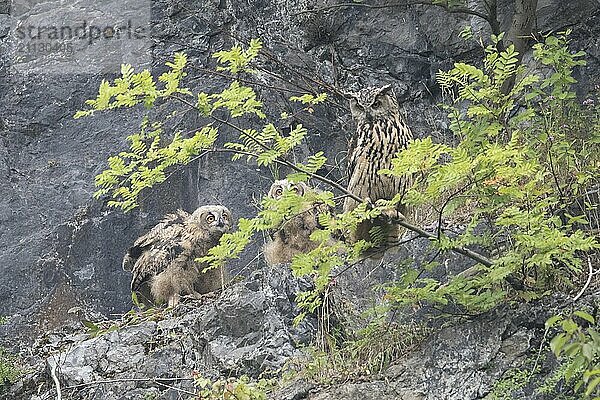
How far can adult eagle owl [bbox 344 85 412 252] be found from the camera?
22.2 feet

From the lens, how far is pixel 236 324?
24.7 feet

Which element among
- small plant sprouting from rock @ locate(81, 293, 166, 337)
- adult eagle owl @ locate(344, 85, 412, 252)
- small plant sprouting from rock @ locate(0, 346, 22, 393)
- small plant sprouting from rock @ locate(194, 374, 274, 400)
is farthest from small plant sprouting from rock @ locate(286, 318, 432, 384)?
small plant sprouting from rock @ locate(0, 346, 22, 393)

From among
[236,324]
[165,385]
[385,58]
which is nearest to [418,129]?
[385,58]

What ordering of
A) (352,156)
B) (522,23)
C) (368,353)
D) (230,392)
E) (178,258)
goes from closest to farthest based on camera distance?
(230,392), (368,353), (352,156), (522,23), (178,258)

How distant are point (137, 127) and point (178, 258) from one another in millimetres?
2926

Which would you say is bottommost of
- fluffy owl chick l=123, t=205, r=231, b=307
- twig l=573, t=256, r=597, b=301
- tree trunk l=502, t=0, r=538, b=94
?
fluffy owl chick l=123, t=205, r=231, b=307

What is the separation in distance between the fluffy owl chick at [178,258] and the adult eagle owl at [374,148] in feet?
8.39

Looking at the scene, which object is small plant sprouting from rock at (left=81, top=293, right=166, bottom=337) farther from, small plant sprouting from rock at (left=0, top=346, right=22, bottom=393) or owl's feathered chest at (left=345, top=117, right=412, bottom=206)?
owl's feathered chest at (left=345, top=117, right=412, bottom=206)

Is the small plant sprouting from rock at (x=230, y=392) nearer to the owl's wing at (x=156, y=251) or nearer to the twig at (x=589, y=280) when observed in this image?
the twig at (x=589, y=280)

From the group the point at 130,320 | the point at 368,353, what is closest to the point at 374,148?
the point at 368,353

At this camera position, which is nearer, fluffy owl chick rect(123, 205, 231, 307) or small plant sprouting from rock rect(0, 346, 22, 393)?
small plant sprouting from rock rect(0, 346, 22, 393)

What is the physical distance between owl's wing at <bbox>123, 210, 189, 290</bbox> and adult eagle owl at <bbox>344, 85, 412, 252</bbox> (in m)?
2.81

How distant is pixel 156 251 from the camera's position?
30.2 feet

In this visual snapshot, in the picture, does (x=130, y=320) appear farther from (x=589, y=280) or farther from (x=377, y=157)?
(x=589, y=280)
